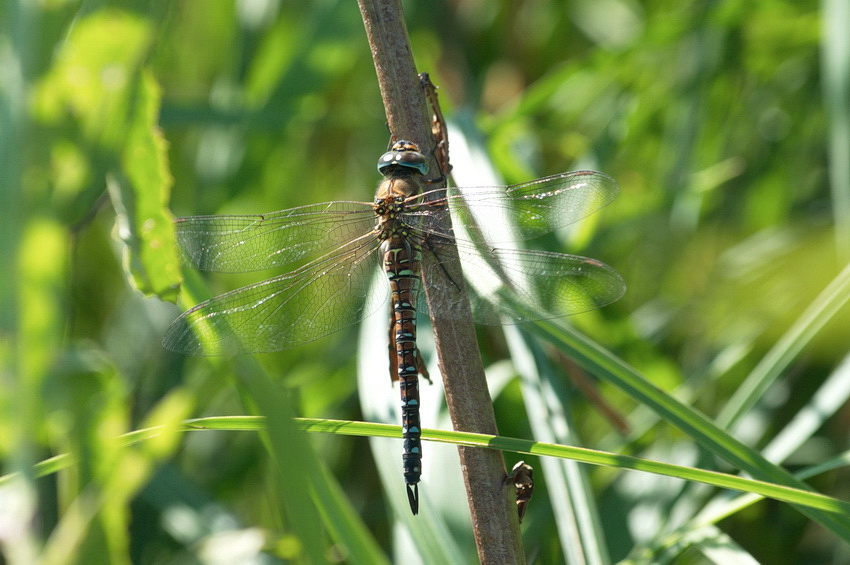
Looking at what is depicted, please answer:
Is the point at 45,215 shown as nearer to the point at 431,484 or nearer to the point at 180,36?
the point at 431,484

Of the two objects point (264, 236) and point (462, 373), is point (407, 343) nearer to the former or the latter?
point (462, 373)

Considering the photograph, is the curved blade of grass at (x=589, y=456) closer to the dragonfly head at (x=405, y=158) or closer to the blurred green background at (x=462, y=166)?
the blurred green background at (x=462, y=166)

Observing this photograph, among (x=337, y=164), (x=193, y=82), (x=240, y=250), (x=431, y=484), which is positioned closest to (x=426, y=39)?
(x=337, y=164)

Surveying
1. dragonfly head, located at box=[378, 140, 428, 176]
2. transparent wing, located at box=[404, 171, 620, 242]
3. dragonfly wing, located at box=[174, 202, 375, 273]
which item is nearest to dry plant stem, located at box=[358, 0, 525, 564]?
dragonfly head, located at box=[378, 140, 428, 176]

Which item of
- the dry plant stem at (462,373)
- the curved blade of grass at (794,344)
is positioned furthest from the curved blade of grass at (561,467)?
the curved blade of grass at (794,344)

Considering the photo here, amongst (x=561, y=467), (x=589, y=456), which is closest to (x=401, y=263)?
(x=561, y=467)

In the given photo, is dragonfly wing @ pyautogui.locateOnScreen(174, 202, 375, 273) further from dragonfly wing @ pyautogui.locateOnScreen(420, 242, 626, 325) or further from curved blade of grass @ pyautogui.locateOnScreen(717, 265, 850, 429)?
curved blade of grass @ pyautogui.locateOnScreen(717, 265, 850, 429)
